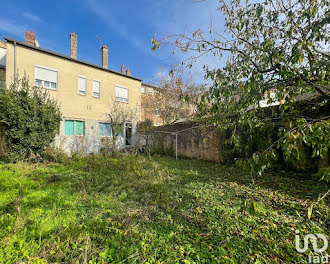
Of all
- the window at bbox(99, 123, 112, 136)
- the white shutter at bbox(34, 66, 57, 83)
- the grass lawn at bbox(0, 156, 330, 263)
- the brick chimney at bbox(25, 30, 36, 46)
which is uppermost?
the brick chimney at bbox(25, 30, 36, 46)

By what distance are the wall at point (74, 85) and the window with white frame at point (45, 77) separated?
0.20 metres

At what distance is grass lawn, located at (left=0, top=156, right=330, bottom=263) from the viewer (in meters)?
2.05

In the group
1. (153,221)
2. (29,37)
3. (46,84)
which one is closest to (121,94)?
(46,84)

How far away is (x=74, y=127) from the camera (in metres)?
11.4

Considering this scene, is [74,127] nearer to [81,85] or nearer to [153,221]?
[81,85]

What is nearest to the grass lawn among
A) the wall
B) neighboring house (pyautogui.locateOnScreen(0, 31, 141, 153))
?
neighboring house (pyautogui.locateOnScreen(0, 31, 141, 153))

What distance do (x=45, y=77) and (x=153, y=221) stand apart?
477 inches

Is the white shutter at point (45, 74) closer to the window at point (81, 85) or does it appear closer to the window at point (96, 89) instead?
the window at point (81, 85)

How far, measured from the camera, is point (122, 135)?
45.0 feet

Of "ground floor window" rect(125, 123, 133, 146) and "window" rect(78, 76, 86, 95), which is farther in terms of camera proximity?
"ground floor window" rect(125, 123, 133, 146)

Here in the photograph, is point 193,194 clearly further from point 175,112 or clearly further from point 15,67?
point 175,112

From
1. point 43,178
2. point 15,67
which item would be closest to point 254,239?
point 43,178

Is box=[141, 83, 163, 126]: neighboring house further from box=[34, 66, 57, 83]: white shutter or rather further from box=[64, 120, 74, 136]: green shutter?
box=[34, 66, 57, 83]: white shutter

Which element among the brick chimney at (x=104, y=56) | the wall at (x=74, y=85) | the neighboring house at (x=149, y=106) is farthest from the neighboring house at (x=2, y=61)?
the neighboring house at (x=149, y=106)
